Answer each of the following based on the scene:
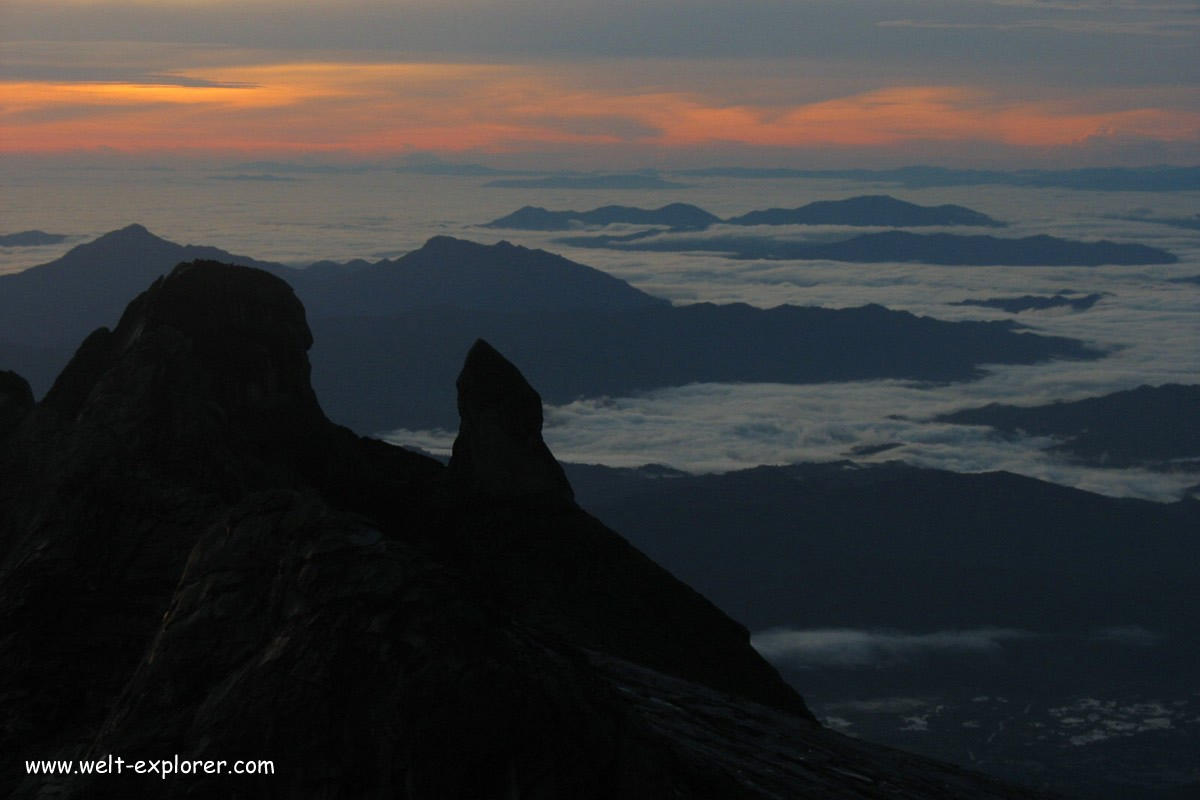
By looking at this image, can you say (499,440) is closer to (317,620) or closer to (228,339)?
(228,339)

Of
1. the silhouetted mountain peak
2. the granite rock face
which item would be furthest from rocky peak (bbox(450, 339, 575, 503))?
the silhouetted mountain peak

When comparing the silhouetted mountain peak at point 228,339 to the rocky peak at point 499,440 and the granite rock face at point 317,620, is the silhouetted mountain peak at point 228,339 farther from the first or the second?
the rocky peak at point 499,440

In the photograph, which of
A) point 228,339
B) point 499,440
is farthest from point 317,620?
point 228,339

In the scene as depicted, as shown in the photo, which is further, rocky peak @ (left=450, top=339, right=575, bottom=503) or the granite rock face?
rocky peak @ (left=450, top=339, right=575, bottom=503)

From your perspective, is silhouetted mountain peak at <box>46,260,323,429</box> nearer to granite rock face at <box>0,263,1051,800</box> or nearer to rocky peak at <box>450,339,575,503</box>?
granite rock face at <box>0,263,1051,800</box>

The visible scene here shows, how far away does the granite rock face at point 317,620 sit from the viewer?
19969 mm

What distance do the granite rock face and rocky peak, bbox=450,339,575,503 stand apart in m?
0.13

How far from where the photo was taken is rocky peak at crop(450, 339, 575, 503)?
59.0m

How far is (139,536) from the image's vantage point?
31.6 m

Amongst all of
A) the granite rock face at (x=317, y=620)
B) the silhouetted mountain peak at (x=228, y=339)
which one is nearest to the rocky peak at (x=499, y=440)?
the granite rock face at (x=317, y=620)

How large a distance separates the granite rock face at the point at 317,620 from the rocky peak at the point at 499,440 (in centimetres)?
13

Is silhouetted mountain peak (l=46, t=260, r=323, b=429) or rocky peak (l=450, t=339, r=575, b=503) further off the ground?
silhouetted mountain peak (l=46, t=260, r=323, b=429)

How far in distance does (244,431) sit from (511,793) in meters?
38.5

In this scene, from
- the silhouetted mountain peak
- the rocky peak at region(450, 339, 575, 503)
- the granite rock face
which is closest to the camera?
the granite rock face
